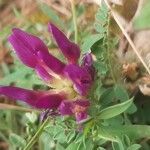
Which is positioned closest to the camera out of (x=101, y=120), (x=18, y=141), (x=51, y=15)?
(x=101, y=120)

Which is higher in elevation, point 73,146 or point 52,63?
point 52,63

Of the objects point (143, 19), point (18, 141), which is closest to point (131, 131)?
point (143, 19)

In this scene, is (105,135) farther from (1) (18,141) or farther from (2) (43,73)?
(1) (18,141)

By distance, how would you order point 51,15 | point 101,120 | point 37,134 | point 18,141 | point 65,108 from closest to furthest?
point 65,108, point 101,120, point 37,134, point 18,141, point 51,15

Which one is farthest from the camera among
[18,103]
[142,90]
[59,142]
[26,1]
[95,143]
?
[26,1]

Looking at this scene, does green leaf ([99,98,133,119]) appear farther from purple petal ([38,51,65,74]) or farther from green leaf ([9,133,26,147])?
green leaf ([9,133,26,147])

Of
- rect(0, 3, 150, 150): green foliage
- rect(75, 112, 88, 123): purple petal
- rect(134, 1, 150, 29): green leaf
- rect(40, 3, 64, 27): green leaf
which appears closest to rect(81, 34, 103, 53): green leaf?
rect(0, 3, 150, 150): green foliage

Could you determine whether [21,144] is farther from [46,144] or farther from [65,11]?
[65,11]

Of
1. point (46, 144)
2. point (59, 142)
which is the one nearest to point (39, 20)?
point (46, 144)
